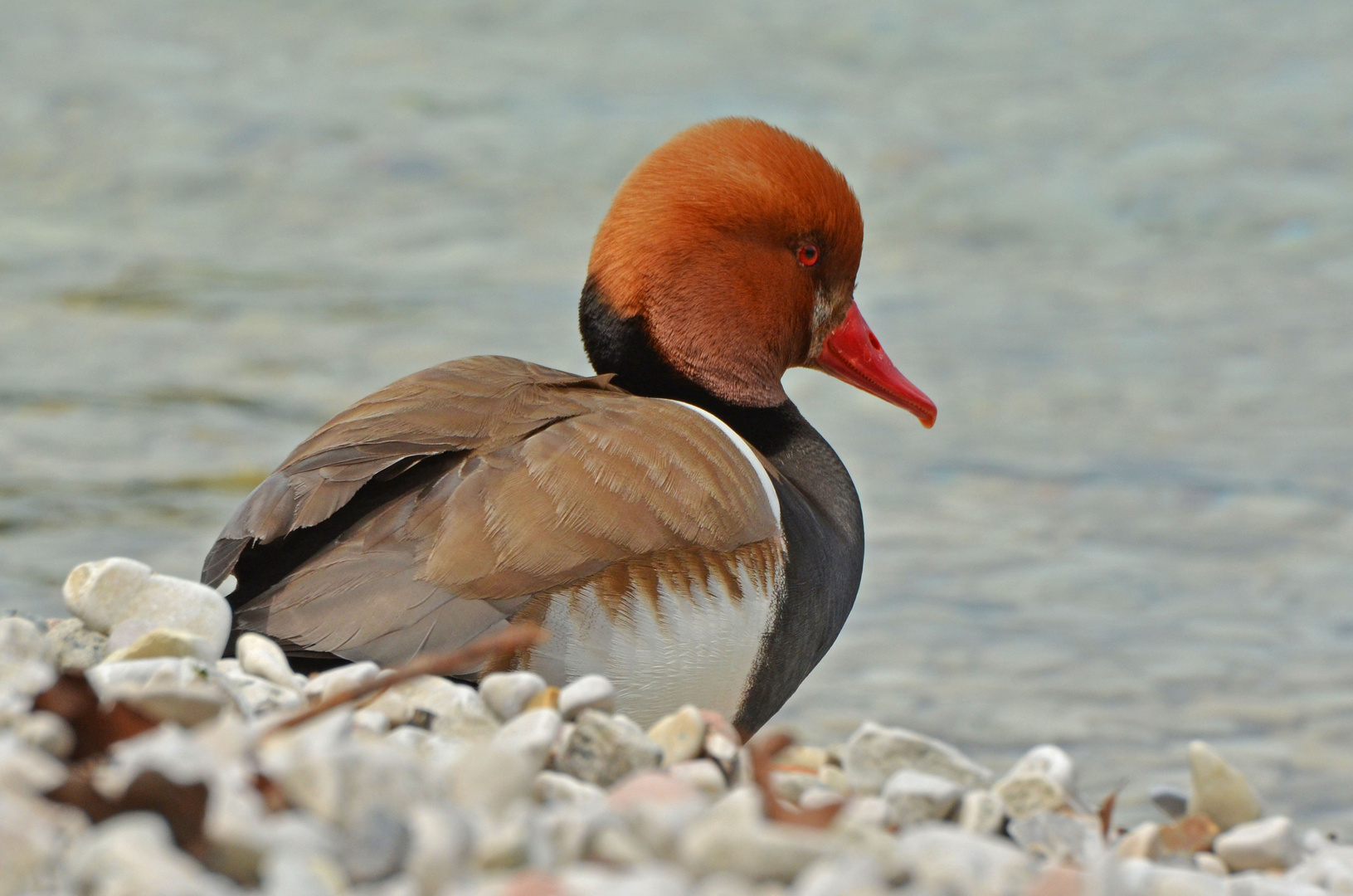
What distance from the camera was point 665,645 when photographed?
3.25 m

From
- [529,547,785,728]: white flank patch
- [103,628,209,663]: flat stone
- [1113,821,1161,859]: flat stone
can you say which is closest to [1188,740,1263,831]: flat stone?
[1113,821,1161,859]: flat stone

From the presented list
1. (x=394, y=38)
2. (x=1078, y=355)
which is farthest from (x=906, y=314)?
(x=394, y=38)

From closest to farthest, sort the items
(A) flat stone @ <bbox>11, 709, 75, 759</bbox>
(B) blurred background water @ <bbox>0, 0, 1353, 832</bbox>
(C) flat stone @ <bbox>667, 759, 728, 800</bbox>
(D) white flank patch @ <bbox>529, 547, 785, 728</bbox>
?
(A) flat stone @ <bbox>11, 709, 75, 759</bbox>
(C) flat stone @ <bbox>667, 759, 728, 800</bbox>
(D) white flank patch @ <bbox>529, 547, 785, 728</bbox>
(B) blurred background water @ <bbox>0, 0, 1353, 832</bbox>

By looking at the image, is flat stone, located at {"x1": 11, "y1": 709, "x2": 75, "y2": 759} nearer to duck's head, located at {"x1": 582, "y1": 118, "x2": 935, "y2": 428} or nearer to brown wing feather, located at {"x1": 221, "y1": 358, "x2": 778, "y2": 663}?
brown wing feather, located at {"x1": 221, "y1": 358, "x2": 778, "y2": 663}

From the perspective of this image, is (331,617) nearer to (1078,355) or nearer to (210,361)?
(210,361)

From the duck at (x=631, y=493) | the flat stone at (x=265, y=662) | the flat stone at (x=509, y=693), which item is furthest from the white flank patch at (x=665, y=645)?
the flat stone at (x=509, y=693)

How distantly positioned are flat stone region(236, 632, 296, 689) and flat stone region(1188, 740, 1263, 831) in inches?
53.1

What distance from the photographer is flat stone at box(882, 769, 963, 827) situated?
216cm

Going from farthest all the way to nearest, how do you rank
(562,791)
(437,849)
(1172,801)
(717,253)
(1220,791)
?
(717,253), (1172,801), (1220,791), (562,791), (437,849)

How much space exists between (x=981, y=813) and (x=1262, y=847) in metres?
0.39

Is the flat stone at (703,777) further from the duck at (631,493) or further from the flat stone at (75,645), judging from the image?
the flat stone at (75,645)

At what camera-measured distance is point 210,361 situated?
26.7 feet

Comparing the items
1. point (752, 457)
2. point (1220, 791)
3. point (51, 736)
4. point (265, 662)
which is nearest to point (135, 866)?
point (51, 736)

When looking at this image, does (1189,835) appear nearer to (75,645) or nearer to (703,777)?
(703,777)
